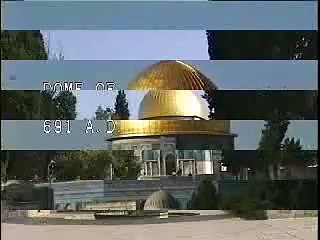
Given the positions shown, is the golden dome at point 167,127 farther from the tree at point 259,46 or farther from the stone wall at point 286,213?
the stone wall at point 286,213

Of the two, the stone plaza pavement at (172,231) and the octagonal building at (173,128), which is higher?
the octagonal building at (173,128)

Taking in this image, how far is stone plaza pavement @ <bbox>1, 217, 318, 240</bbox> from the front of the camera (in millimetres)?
3945

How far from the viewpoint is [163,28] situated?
12.8ft

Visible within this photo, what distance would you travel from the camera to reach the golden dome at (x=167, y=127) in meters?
3.89

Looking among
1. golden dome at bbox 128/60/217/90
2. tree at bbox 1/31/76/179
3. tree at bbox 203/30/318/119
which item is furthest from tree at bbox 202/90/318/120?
tree at bbox 1/31/76/179

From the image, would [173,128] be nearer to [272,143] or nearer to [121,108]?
[121,108]

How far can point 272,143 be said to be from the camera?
3.97 m

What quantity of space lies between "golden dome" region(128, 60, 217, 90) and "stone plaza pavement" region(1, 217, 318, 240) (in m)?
1.09

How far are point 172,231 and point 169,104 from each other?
1016mm

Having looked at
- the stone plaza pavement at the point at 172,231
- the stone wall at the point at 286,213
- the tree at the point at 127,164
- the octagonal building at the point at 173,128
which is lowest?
the stone plaza pavement at the point at 172,231

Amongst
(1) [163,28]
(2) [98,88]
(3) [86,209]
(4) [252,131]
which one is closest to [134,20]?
(1) [163,28]

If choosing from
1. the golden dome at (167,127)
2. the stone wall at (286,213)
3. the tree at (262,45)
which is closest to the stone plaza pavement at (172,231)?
the stone wall at (286,213)

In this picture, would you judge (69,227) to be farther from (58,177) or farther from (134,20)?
(134,20)

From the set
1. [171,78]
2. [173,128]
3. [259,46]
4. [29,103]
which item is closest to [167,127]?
[173,128]
